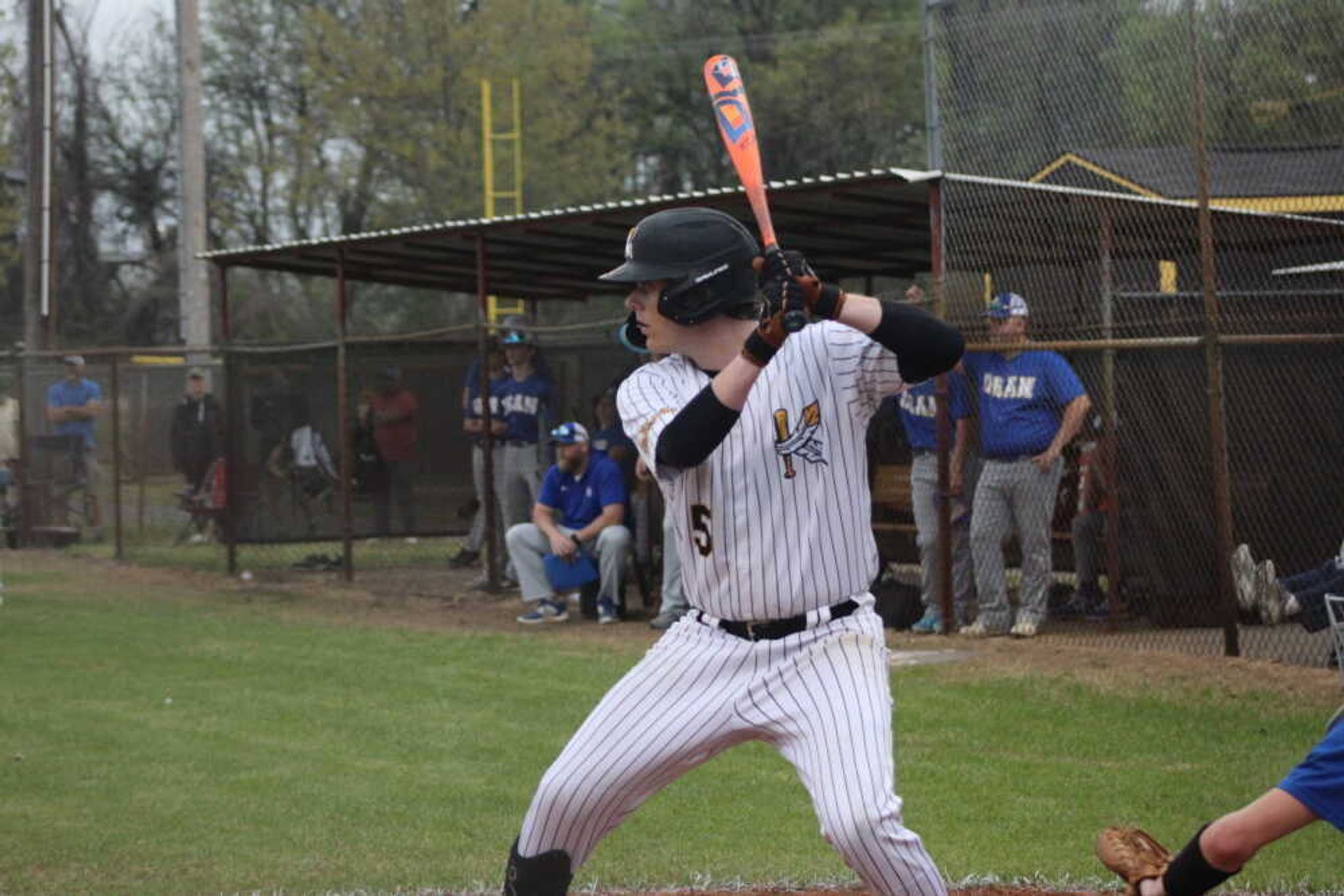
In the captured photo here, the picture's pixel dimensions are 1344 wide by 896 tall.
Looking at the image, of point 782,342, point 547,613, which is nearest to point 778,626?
point 782,342

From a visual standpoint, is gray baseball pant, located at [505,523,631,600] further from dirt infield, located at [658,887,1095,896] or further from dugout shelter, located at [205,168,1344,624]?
dirt infield, located at [658,887,1095,896]

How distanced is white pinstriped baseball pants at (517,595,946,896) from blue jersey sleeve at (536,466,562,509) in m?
8.09

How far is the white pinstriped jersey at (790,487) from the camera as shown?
397 centimetres

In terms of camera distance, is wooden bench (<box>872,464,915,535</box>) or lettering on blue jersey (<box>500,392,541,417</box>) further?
lettering on blue jersey (<box>500,392,541,417</box>)

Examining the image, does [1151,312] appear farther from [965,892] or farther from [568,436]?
[965,892]

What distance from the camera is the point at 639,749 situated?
3912 mm

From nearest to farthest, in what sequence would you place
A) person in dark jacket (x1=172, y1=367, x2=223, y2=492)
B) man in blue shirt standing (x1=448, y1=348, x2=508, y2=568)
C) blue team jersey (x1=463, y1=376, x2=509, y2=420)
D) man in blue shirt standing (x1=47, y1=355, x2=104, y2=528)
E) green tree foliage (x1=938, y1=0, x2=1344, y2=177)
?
1. green tree foliage (x1=938, y1=0, x2=1344, y2=177)
2. man in blue shirt standing (x1=448, y1=348, x2=508, y2=568)
3. blue team jersey (x1=463, y1=376, x2=509, y2=420)
4. person in dark jacket (x1=172, y1=367, x2=223, y2=492)
5. man in blue shirt standing (x1=47, y1=355, x2=104, y2=528)

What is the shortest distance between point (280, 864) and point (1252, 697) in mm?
4689

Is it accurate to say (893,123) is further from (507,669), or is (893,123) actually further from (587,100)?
(507,669)

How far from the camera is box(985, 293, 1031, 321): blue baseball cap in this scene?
33.4 ft

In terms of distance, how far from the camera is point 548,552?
1230cm

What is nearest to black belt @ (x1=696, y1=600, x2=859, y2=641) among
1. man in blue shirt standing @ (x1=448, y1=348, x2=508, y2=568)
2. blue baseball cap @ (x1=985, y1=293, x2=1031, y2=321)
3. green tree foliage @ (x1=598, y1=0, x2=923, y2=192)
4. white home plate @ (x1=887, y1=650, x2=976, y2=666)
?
white home plate @ (x1=887, y1=650, x2=976, y2=666)

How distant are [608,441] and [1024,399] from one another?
3136mm

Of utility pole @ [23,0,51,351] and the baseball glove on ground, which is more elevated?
utility pole @ [23,0,51,351]
